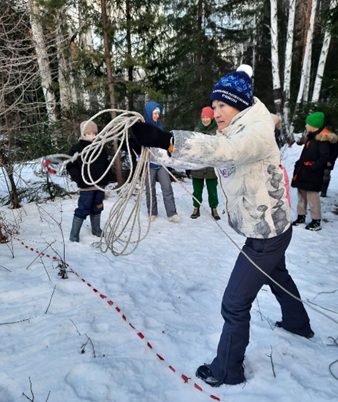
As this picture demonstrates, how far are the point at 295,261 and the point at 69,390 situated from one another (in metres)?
3.26

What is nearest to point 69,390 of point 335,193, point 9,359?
point 9,359

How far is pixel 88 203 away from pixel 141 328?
2174 mm

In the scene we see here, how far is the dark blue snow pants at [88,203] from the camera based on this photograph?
4.07m

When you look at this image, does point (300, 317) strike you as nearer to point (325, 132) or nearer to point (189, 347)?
point (189, 347)

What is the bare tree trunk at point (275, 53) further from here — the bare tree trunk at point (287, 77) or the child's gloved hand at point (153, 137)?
the child's gloved hand at point (153, 137)

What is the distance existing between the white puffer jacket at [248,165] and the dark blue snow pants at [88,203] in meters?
2.52

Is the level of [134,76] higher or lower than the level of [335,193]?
higher

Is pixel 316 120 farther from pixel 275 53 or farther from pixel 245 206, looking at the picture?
pixel 275 53

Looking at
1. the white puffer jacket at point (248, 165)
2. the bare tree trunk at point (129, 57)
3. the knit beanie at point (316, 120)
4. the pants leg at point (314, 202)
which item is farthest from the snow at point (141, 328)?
the bare tree trunk at point (129, 57)

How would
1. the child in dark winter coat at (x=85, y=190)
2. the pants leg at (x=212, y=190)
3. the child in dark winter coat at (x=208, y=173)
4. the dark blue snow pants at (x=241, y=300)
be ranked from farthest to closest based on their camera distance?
the pants leg at (x=212, y=190) → the child in dark winter coat at (x=208, y=173) → the child in dark winter coat at (x=85, y=190) → the dark blue snow pants at (x=241, y=300)

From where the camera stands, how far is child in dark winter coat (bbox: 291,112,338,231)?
4.89 meters

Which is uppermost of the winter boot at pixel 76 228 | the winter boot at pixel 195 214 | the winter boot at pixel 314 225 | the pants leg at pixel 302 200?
the winter boot at pixel 76 228

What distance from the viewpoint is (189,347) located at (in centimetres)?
226

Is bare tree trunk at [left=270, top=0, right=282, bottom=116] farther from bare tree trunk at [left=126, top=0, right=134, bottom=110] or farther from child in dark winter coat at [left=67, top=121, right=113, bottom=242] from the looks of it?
child in dark winter coat at [left=67, top=121, right=113, bottom=242]
